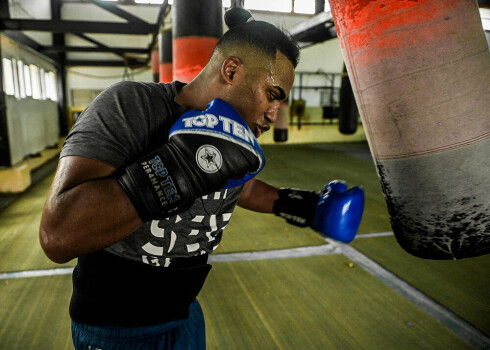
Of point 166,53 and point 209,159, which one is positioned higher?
point 166,53

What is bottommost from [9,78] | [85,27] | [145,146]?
[145,146]

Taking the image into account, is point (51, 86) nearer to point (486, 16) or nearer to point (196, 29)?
point (196, 29)

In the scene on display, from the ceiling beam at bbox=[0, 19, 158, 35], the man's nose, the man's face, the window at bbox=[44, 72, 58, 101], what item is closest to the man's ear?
the man's face

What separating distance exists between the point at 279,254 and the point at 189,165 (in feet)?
8.10

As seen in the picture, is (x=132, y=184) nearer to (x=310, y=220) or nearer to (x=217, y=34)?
(x=310, y=220)

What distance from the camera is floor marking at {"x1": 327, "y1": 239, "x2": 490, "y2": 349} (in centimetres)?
185

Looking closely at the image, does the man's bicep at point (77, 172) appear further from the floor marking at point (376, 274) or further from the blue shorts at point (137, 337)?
the floor marking at point (376, 274)

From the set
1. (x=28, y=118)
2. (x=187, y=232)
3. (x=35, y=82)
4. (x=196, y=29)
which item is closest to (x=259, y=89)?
(x=187, y=232)

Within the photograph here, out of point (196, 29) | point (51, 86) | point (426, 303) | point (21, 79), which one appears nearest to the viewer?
point (426, 303)

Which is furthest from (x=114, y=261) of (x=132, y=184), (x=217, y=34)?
(x=217, y=34)

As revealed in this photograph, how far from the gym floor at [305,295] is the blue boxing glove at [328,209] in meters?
0.91

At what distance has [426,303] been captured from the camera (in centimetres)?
218

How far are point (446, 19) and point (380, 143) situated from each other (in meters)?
0.36

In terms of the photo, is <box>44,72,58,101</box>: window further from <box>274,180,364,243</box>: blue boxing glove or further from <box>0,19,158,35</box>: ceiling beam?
<box>274,180,364,243</box>: blue boxing glove
